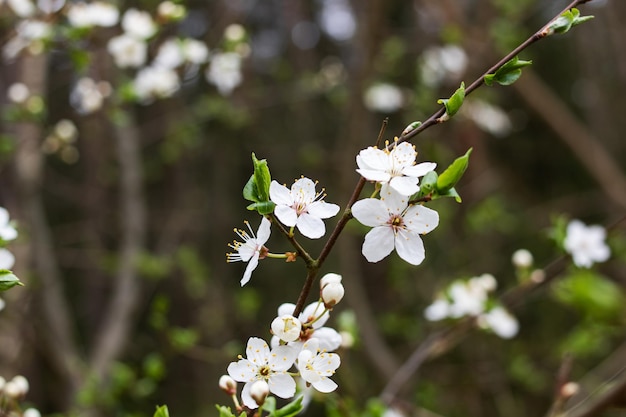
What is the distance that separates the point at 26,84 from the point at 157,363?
6.56ft

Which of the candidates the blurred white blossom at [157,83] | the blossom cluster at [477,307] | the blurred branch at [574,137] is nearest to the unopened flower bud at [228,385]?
the blossom cluster at [477,307]

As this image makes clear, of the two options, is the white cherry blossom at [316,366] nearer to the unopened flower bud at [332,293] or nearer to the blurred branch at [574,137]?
the unopened flower bud at [332,293]

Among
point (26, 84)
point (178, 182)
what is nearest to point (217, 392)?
point (178, 182)

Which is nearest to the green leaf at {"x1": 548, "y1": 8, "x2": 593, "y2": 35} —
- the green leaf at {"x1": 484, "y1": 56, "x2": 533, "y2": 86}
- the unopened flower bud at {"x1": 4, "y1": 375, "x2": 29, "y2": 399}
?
the green leaf at {"x1": 484, "y1": 56, "x2": 533, "y2": 86}

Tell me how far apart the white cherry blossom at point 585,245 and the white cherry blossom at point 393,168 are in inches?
35.9

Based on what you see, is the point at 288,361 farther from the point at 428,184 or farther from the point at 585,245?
the point at 585,245

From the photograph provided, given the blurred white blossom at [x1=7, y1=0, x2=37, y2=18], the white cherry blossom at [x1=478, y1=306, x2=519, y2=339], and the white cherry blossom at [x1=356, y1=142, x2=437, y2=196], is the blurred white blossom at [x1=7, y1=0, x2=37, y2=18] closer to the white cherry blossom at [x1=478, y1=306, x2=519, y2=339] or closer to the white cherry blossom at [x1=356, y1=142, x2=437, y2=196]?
the white cherry blossom at [x1=356, y1=142, x2=437, y2=196]

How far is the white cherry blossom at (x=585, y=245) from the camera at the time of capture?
1656mm

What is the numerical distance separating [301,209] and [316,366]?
24 centimetres

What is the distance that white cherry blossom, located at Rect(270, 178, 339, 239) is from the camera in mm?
897

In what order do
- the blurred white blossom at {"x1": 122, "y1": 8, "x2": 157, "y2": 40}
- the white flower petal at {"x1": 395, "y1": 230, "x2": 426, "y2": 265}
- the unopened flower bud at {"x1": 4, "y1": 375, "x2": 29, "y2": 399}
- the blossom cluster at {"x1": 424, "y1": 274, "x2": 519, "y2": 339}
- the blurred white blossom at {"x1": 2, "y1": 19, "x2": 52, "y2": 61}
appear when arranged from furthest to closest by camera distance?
1. the blurred white blossom at {"x1": 122, "y1": 8, "x2": 157, "y2": 40}
2. the blurred white blossom at {"x1": 2, "y1": 19, "x2": 52, "y2": 61}
3. the blossom cluster at {"x1": 424, "y1": 274, "x2": 519, "y2": 339}
4. the unopened flower bud at {"x1": 4, "y1": 375, "x2": 29, "y2": 399}
5. the white flower petal at {"x1": 395, "y1": 230, "x2": 426, "y2": 265}

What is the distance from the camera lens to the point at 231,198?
220 inches

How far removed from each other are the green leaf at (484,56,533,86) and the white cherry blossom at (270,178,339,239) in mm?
311

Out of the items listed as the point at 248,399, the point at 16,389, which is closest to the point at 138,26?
the point at 16,389
